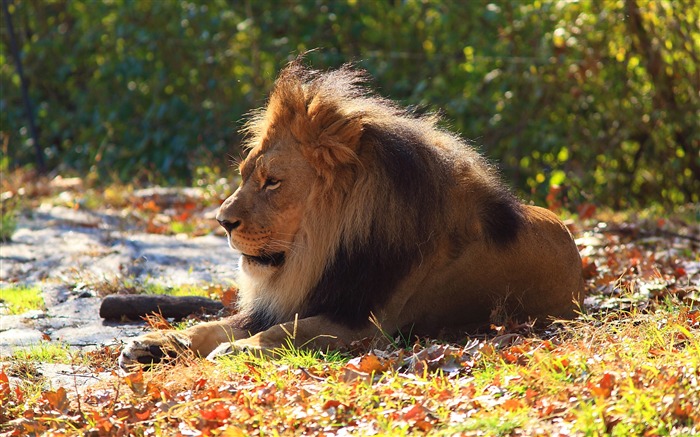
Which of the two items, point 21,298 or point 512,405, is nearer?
point 512,405

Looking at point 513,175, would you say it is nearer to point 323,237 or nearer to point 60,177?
point 60,177

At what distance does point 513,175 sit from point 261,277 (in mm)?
6513

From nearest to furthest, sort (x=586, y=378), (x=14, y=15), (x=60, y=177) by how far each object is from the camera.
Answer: (x=586, y=378)
(x=60, y=177)
(x=14, y=15)

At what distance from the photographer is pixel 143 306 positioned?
5.59 metres

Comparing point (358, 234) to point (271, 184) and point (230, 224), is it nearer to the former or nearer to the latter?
point (271, 184)

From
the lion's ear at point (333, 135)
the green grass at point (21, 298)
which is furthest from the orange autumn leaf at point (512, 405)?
the green grass at point (21, 298)

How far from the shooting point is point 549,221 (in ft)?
16.5

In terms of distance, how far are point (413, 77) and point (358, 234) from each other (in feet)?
24.9

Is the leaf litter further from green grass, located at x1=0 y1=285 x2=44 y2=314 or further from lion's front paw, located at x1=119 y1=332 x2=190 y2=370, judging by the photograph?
green grass, located at x1=0 y1=285 x2=44 y2=314

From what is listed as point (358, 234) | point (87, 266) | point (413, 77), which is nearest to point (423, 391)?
point (358, 234)

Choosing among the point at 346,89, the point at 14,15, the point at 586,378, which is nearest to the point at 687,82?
the point at 346,89

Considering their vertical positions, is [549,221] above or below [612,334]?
above

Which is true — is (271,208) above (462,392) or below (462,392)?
above

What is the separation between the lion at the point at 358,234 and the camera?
14.8 ft
